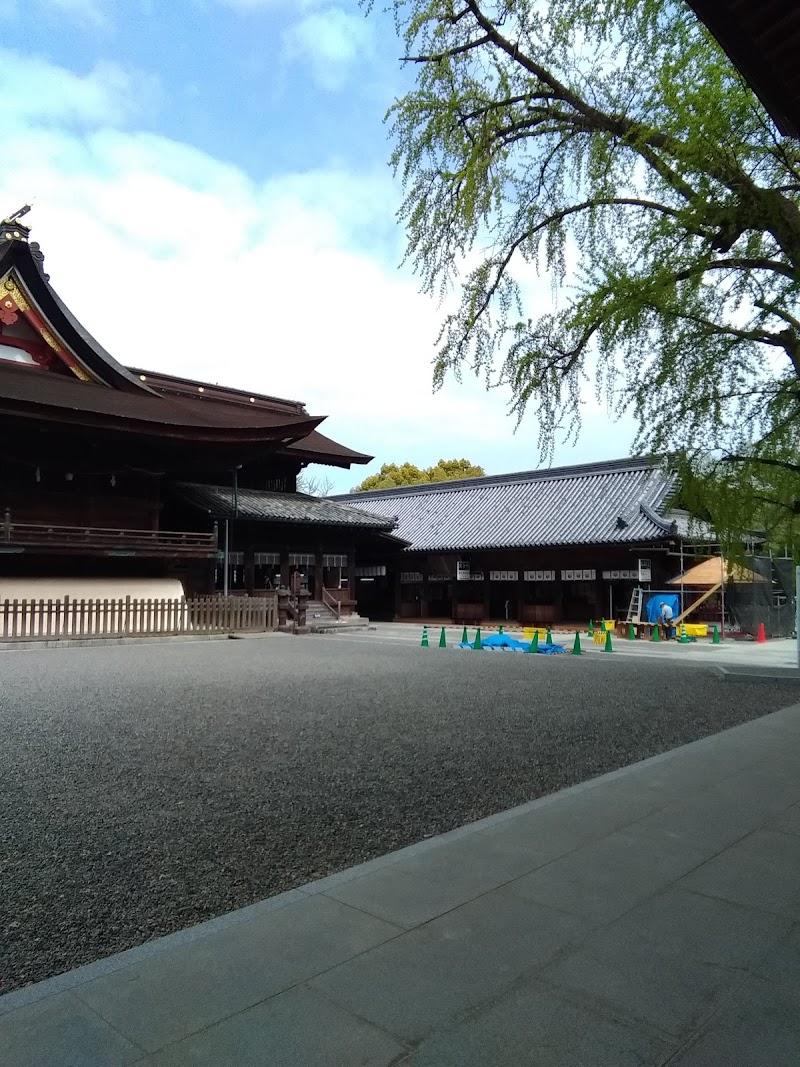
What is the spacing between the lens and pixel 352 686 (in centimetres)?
1034

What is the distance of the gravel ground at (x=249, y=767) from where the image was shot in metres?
3.41

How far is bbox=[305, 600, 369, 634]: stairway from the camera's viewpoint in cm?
2297

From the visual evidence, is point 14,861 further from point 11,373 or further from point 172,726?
point 11,373

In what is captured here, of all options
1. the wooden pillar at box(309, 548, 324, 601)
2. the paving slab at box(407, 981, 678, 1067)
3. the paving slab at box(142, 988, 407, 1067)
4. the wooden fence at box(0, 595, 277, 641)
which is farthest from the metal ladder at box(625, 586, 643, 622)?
the paving slab at box(142, 988, 407, 1067)

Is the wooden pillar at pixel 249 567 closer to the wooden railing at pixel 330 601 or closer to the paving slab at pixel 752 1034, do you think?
the wooden railing at pixel 330 601

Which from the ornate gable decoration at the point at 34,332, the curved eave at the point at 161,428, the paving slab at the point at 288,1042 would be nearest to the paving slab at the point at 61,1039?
the paving slab at the point at 288,1042

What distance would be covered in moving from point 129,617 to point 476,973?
702 inches

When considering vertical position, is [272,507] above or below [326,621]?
above

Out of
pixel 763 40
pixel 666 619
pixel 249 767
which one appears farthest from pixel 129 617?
pixel 763 40

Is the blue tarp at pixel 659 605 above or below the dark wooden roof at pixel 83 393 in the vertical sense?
below

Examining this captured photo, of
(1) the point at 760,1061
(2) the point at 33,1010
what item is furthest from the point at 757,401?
(2) the point at 33,1010

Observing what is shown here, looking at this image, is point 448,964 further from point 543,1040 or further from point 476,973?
point 543,1040

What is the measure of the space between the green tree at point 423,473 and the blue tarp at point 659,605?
2963 cm

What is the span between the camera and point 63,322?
22.5 m
